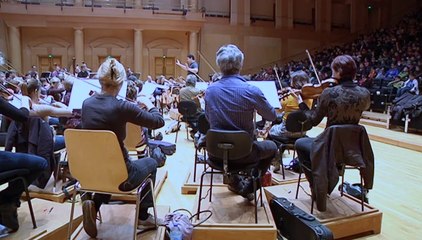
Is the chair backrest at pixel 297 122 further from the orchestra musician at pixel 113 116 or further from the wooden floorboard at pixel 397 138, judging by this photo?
the wooden floorboard at pixel 397 138

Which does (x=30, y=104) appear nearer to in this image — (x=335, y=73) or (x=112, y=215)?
(x=112, y=215)

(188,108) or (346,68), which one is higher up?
(346,68)

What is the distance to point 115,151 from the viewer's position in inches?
83.8

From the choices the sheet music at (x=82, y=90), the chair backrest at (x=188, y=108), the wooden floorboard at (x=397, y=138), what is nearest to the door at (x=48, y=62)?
the chair backrest at (x=188, y=108)

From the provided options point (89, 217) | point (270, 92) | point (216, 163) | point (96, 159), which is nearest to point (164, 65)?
point (270, 92)

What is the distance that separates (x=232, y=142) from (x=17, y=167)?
1.40 meters

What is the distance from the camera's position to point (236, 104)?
264 centimetres

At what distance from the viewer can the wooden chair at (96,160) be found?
83.1 inches

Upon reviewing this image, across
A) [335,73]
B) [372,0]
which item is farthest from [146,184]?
[372,0]

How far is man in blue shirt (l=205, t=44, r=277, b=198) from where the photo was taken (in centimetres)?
264

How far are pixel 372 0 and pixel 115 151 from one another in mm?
19477

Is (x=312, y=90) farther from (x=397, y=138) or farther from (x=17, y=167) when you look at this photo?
(x=397, y=138)

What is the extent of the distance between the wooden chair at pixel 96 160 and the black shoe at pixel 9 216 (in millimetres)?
555

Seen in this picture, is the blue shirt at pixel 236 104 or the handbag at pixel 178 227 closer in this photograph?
the handbag at pixel 178 227
